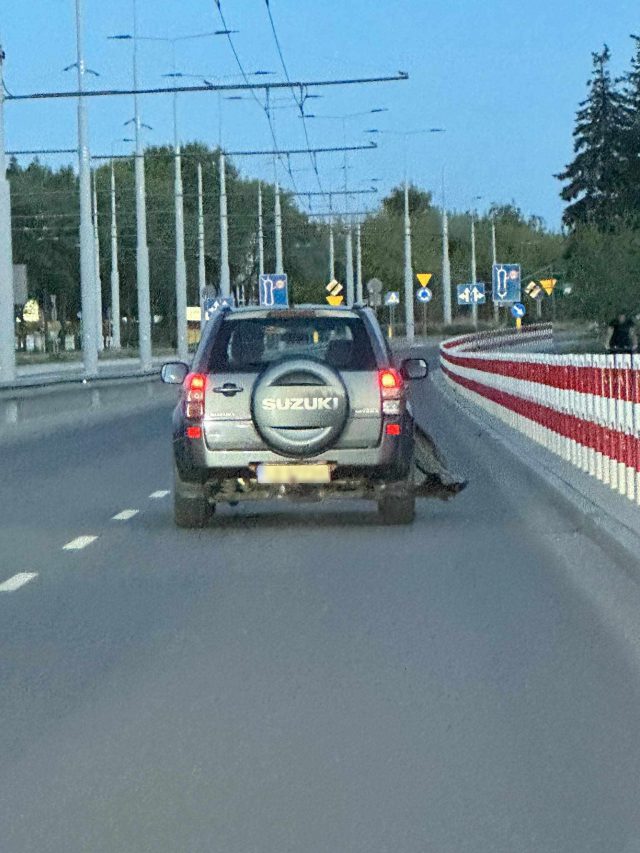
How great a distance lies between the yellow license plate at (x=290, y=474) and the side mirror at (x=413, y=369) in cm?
139

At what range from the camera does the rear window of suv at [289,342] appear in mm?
16531

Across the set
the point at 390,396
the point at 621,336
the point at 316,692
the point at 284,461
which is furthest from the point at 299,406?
the point at 621,336

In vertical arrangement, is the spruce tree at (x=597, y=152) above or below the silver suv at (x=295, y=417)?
above

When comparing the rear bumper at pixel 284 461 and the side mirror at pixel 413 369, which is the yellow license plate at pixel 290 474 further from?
the side mirror at pixel 413 369

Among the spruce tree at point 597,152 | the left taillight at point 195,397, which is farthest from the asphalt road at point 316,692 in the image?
the spruce tree at point 597,152

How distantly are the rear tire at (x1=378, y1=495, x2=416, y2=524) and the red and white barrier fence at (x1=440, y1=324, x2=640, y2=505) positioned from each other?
1.63 metres

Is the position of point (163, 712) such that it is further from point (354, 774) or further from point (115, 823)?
point (115, 823)

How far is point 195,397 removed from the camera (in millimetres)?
16422

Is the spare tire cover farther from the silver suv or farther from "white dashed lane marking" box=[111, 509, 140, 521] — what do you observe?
→ "white dashed lane marking" box=[111, 509, 140, 521]

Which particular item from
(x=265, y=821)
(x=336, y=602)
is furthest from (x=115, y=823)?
(x=336, y=602)

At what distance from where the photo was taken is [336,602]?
12.1 m

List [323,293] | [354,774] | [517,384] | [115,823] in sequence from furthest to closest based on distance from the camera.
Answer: [323,293] < [517,384] < [354,774] < [115,823]

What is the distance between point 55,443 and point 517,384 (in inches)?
255

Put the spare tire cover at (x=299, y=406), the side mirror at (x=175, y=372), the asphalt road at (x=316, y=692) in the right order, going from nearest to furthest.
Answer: the asphalt road at (x=316, y=692) < the spare tire cover at (x=299, y=406) < the side mirror at (x=175, y=372)
